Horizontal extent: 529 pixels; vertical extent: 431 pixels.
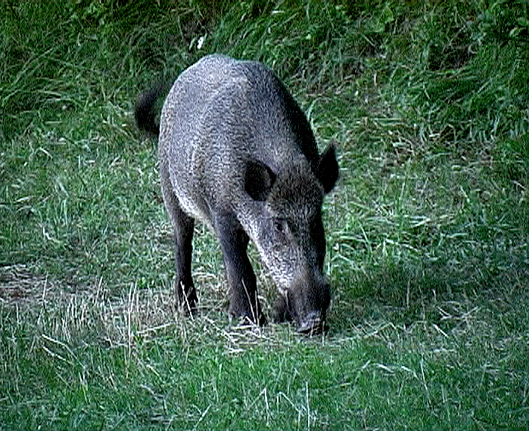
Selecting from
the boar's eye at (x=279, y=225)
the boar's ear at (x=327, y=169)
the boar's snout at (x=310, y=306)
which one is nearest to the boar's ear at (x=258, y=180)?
the boar's eye at (x=279, y=225)

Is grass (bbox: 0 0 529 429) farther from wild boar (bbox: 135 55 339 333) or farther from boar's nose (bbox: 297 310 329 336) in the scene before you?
wild boar (bbox: 135 55 339 333)

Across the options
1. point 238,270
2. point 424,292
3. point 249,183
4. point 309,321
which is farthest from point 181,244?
point 309,321

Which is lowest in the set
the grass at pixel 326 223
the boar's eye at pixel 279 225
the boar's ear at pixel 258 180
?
the grass at pixel 326 223

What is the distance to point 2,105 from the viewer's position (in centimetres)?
1209

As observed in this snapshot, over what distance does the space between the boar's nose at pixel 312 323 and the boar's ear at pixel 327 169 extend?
0.69 meters

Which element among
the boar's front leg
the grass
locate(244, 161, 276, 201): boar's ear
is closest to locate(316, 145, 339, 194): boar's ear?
locate(244, 161, 276, 201): boar's ear

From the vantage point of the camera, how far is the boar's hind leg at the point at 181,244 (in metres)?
7.71

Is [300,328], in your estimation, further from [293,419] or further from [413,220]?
[413,220]

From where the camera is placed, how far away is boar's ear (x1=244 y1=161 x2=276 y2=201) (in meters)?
6.77

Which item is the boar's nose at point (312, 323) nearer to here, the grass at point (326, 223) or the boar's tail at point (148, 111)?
the grass at point (326, 223)

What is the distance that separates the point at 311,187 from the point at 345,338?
779 mm

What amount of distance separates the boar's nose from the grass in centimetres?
5

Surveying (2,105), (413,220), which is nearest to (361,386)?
(413,220)

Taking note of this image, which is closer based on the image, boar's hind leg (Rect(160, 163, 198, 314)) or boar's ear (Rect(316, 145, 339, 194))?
boar's ear (Rect(316, 145, 339, 194))
